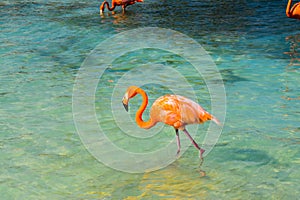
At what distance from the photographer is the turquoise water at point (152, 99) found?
626 centimetres

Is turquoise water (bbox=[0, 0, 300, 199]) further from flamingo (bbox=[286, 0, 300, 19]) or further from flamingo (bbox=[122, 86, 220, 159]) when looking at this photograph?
flamingo (bbox=[122, 86, 220, 159])

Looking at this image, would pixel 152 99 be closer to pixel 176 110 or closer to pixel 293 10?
pixel 176 110

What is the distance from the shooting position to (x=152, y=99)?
30.7 ft

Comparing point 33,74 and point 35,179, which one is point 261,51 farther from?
point 35,179

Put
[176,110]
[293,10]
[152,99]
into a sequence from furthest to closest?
[293,10], [152,99], [176,110]

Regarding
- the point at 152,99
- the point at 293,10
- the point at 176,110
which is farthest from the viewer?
the point at 293,10

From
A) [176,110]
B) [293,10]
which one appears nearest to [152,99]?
[176,110]

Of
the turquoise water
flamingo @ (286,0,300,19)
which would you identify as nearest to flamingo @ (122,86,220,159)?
the turquoise water

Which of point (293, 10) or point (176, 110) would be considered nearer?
point (176, 110)

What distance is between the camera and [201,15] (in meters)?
17.1

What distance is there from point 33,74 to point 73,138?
3.81m

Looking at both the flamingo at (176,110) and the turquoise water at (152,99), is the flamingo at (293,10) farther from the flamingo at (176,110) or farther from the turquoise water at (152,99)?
the flamingo at (176,110)

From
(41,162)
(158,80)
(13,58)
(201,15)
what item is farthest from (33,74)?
(201,15)

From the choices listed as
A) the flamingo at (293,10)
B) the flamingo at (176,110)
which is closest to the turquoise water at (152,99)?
the flamingo at (293,10)
